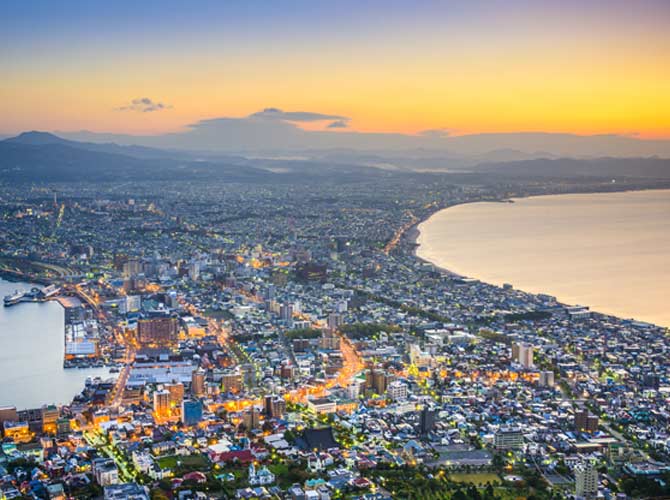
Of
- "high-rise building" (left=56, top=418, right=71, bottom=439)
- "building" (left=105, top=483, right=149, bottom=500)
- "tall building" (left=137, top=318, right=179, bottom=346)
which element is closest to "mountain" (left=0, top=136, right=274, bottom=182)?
"tall building" (left=137, top=318, right=179, bottom=346)

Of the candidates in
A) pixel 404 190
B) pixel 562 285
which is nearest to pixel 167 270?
pixel 562 285

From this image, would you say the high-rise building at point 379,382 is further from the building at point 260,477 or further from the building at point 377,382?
the building at point 260,477

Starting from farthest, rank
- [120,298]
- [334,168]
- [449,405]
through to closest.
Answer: [334,168]
[120,298]
[449,405]

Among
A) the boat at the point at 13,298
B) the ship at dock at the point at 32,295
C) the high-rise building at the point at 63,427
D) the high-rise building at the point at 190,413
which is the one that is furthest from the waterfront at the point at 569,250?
the high-rise building at the point at 63,427

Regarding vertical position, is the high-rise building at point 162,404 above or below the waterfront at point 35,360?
above

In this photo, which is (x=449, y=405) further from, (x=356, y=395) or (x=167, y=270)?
(x=167, y=270)

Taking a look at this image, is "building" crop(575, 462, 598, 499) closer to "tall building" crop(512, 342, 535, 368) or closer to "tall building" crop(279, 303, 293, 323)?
"tall building" crop(512, 342, 535, 368)
